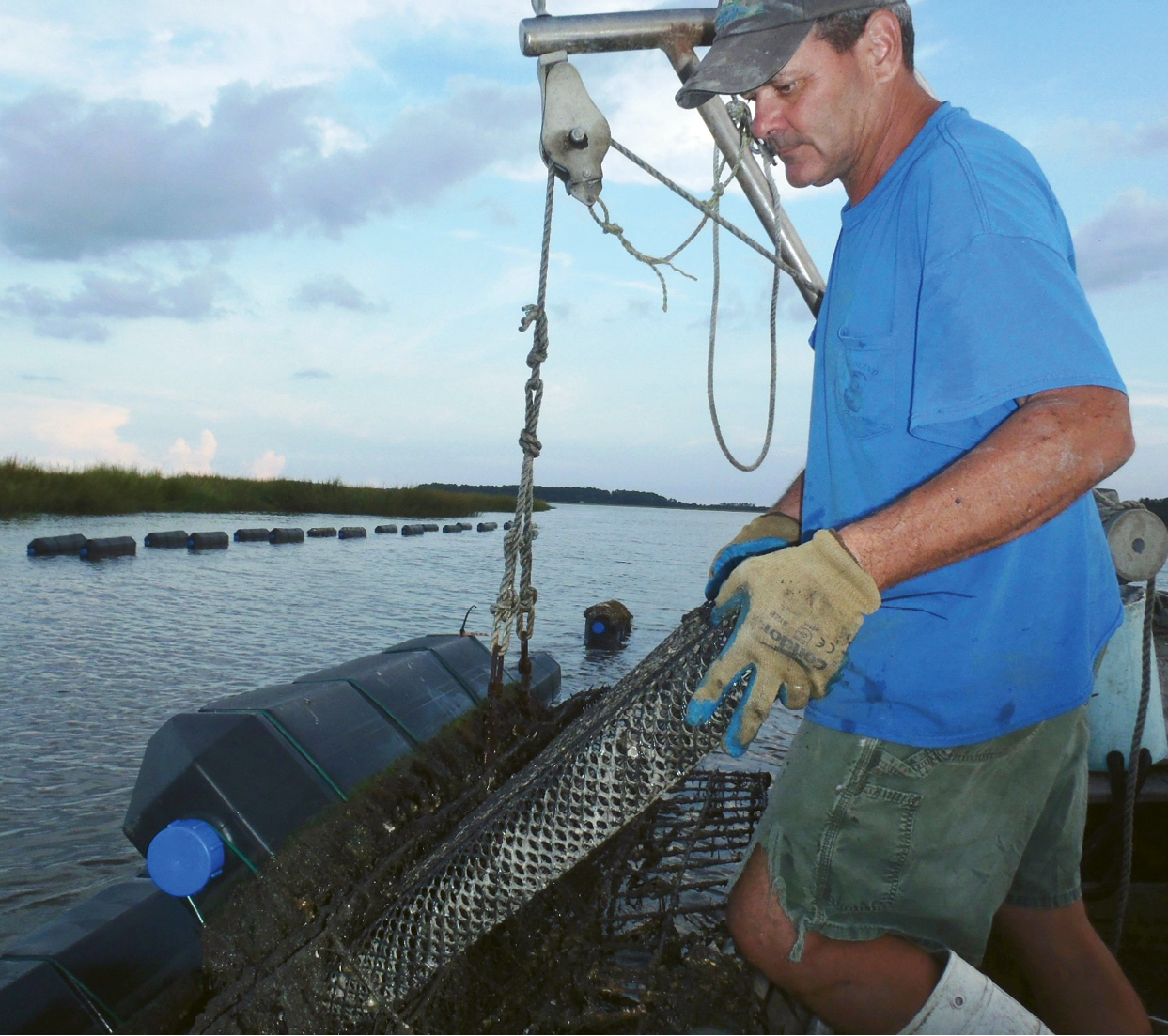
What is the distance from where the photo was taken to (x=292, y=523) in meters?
33.6

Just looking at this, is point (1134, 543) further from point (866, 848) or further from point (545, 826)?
point (545, 826)

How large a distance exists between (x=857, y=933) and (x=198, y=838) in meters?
2.33

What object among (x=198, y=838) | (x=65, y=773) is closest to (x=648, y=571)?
(x=65, y=773)

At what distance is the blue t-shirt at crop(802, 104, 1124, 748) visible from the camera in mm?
1394

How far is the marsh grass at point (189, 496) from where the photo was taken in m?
26.0

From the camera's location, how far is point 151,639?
9.87 m

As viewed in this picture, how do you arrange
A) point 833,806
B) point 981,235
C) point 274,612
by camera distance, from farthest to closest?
point 274,612
point 833,806
point 981,235

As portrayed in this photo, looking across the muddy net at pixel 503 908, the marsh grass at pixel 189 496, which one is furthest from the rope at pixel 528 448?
the marsh grass at pixel 189 496

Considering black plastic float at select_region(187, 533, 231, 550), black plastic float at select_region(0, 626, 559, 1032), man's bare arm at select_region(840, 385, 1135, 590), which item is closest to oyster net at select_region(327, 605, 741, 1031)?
man's bare arm at select_region(840, 385, 1135, 590)

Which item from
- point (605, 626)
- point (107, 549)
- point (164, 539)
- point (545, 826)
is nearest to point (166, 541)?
point (164, 539)

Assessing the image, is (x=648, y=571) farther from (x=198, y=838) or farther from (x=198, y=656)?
(x=198, y=838)

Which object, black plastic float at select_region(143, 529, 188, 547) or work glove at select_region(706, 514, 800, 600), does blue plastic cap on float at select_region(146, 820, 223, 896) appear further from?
black plastic float at select_region(143, 529, 188, 547)

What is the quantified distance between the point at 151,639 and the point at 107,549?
8847 mm

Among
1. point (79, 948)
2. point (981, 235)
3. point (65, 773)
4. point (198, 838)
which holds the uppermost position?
point (981, 235)
